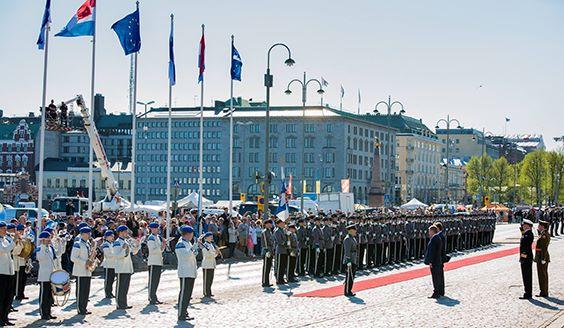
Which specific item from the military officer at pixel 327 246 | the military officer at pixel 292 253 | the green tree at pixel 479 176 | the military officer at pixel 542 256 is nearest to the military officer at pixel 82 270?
the military officer at pixel 292 253

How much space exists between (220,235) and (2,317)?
67.4ft

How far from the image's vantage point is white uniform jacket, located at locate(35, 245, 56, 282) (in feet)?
63.0

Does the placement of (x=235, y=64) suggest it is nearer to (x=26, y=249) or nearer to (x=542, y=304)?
(x=26, y=249)

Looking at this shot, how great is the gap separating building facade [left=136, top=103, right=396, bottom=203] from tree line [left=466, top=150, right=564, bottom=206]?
14.9m

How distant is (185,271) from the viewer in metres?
19.4

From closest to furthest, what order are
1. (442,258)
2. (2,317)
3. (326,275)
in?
(2,317) < (442,258) < (326,275)

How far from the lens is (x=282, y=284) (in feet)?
88.8

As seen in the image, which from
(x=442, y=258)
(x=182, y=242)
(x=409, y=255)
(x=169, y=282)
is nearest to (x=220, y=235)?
(x=409, y=255)

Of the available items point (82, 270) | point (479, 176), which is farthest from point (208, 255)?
point (479, 176)

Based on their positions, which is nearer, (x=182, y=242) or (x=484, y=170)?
(x=182, y=242)

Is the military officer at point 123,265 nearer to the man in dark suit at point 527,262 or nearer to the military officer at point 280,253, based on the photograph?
the military officer at point 280,253

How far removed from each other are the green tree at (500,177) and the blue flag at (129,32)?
11587cm

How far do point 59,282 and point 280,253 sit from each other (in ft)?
29.8

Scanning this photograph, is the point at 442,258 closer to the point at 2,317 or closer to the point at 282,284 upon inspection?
the point at 282,284
